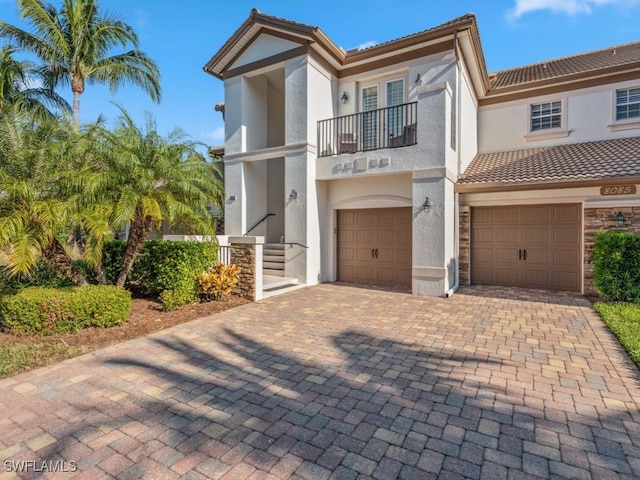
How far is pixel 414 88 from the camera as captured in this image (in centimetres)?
1084

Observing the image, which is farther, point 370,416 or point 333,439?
point 370,416

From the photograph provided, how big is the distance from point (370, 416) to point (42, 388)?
392 cm

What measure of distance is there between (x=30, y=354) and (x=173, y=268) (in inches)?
128

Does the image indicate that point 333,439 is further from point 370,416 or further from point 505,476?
point 505,476

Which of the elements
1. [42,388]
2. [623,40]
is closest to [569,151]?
[623,40]

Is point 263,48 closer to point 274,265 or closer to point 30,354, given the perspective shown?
point 274,265

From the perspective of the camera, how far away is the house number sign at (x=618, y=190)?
906cm

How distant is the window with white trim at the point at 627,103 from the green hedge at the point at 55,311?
53.3 feet

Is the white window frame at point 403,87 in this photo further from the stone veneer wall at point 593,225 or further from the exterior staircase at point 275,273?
the stone veneer wall at point 593,225

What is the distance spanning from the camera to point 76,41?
587 inches

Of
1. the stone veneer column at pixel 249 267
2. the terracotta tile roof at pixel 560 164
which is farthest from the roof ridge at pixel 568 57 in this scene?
the stone veneer column at pixel 249 267

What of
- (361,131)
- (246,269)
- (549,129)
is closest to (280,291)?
(246,269)

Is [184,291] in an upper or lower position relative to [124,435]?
upper

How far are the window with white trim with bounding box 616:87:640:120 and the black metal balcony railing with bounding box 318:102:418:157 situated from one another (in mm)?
7464
